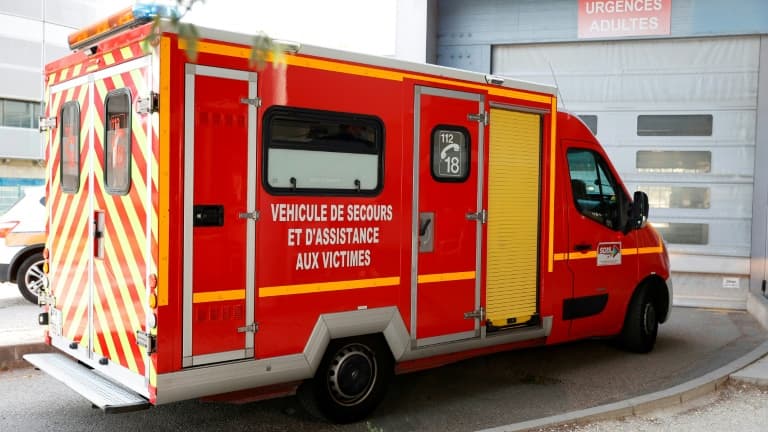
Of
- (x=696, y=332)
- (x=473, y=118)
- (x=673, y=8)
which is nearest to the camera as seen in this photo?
(x=473, y=118)

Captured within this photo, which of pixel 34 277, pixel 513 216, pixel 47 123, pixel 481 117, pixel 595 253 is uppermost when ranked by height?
pixel 481 117

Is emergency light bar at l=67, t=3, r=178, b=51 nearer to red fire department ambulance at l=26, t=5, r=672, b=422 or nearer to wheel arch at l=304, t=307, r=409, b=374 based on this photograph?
red fire department ambulance at l=26, t=5, r=672, b=422

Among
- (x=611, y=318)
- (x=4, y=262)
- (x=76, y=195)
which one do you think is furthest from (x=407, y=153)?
(x=4, y=262)

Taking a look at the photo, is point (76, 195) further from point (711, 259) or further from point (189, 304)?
point (711, 259)

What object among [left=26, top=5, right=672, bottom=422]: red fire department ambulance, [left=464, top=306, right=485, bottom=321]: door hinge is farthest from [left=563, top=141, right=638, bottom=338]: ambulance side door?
[left=464, top=306, right=485, bottom=321]: door hinge

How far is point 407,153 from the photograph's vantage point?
560 cm

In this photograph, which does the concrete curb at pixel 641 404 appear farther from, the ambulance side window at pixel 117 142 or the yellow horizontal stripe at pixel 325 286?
the ambulance side window at pixel 117 142

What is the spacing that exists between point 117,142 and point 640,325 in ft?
17.3

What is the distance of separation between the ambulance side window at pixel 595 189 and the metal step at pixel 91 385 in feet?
13.7

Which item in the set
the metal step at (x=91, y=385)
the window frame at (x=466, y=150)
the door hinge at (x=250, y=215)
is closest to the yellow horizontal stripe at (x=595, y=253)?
the window frame at (x=466, y=150)

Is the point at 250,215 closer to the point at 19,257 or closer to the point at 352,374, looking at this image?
the point at 352,374

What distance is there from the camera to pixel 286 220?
493cm

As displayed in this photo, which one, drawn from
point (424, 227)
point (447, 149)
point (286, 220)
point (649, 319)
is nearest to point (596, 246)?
point (649, 319)

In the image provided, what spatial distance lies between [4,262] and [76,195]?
500 cm
